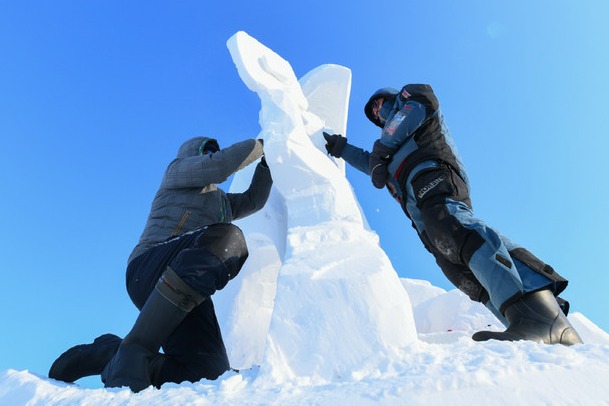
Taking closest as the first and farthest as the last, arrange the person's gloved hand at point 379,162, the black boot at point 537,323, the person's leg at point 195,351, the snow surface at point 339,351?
the snow surface at point 339,351 → the black boot at point 537,323 → the person's leg at point 195,351 → the person's gloved hand at point 379,162

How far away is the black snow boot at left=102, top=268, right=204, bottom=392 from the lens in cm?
200

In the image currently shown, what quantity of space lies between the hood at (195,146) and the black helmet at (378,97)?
51.6 inches

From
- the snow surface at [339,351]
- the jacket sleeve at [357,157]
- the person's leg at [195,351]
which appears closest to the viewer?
the snow surface at [339,351]

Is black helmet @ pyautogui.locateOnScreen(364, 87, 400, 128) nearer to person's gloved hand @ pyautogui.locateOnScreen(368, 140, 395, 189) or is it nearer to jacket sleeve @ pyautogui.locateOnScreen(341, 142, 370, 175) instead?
jacket sleeve @ pyautogui.locateOnScreen(341, 142, 370, 175)

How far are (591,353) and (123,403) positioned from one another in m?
1.48

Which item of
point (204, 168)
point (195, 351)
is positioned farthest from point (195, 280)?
point (204, 168)

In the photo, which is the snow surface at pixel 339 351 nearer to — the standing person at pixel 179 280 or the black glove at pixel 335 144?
the standing person at pixel 179 280

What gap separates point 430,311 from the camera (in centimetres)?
471

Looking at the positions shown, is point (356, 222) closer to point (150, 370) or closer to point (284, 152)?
point (284, 152)

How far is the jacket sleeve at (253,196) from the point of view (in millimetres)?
3414

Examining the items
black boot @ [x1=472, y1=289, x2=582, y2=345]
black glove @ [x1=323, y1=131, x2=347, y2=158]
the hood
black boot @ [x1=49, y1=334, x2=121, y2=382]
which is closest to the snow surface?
black boot @ [x1=49, y1=334, x2=121, y2=382]

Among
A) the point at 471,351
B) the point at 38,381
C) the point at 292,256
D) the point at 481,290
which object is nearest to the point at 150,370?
the point at 38,381

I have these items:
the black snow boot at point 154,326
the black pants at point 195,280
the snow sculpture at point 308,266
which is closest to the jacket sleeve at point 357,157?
the snow sculpture at point 308,266

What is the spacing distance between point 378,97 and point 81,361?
8.92 feet
